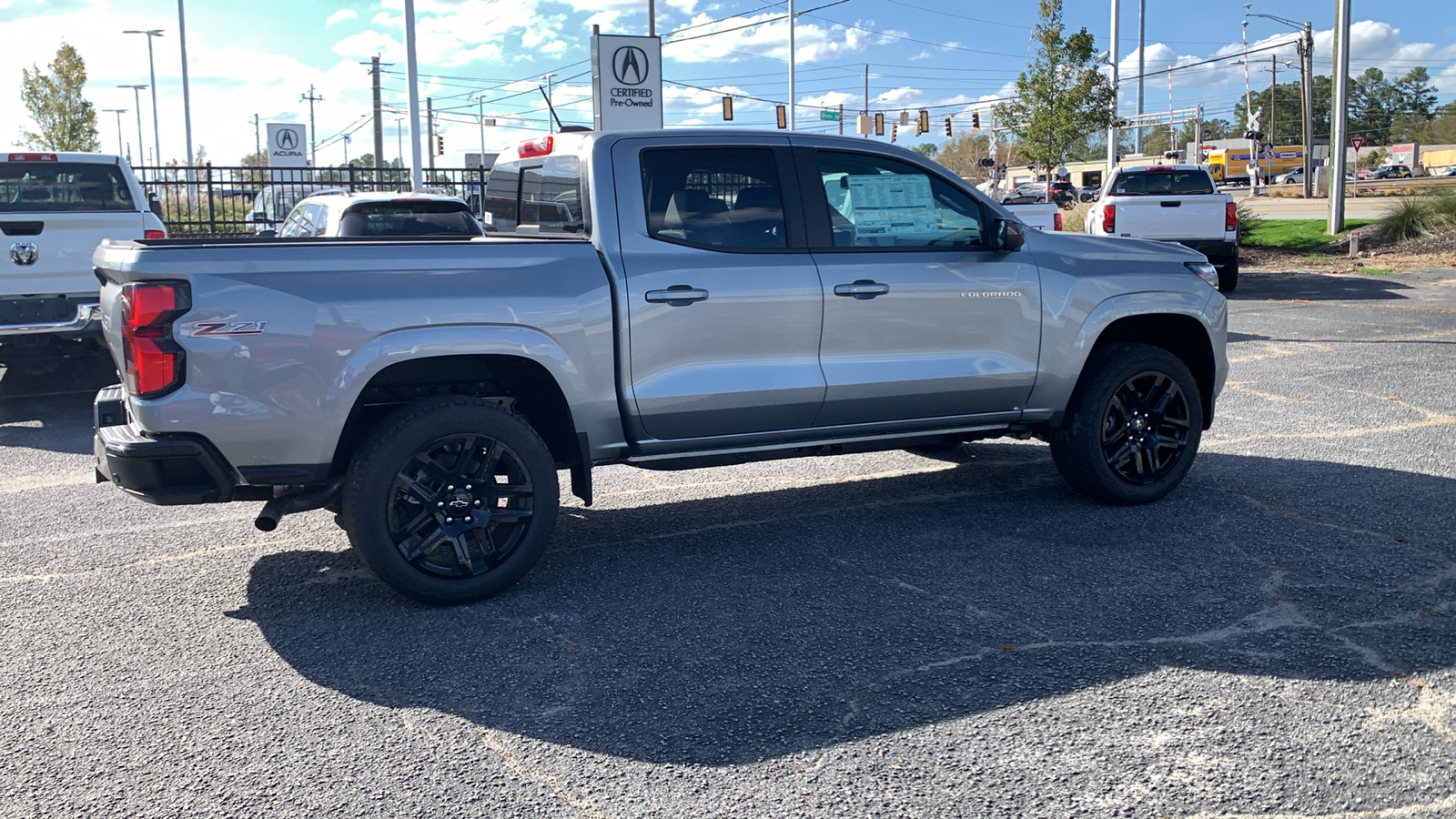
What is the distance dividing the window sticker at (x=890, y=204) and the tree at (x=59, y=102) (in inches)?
1631

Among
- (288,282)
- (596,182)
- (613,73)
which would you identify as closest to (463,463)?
(288,282)

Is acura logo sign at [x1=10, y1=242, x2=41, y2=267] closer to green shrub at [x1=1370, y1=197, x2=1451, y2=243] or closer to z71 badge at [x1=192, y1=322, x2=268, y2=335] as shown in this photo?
z71 badge at [x1=192, y1=322, x2=268, y2=335]

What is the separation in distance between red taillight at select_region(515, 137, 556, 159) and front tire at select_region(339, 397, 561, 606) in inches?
63.2

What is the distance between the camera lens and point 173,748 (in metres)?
3.55

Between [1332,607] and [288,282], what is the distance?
4103mm

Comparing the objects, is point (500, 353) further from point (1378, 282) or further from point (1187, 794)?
point (1378, 282)

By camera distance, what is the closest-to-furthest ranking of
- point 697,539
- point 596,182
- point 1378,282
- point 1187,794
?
point 1187,794
point 596,182
point 697,539
point 1378,282

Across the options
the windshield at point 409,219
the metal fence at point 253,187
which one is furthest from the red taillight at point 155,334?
the metal fence at point 253,187

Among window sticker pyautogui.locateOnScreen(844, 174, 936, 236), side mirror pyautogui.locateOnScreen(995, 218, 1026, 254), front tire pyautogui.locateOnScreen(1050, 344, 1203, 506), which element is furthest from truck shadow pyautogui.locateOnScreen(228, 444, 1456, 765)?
window sticker pyautogui.locateOnScreen(844, 174, 936, 236)

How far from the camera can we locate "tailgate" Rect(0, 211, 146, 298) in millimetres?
9156

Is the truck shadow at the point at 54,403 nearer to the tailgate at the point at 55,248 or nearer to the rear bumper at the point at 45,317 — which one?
the rear bumper at the point at 45,317

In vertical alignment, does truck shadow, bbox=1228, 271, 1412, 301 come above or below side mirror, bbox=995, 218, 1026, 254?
below

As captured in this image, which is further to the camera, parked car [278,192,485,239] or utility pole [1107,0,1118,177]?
utility pole [1107,0,1118,177]

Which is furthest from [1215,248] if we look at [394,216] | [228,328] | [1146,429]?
[228,328]
